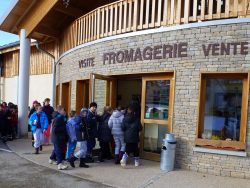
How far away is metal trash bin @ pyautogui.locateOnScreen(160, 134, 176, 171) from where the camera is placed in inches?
324

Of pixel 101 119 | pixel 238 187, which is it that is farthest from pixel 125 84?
pixel 238 187

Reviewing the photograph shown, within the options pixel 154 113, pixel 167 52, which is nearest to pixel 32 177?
pixel 154 113

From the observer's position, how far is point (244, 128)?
770 centimetres

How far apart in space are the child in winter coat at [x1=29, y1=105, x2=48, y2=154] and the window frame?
476cm

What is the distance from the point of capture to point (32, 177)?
24.7 feet

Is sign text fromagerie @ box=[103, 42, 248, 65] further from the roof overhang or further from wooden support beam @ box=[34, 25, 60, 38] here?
wooden support beam @ box=[34, 25, 60, 38]

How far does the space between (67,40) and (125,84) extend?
3.57m

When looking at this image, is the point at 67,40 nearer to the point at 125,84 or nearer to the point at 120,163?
the point at 125,84

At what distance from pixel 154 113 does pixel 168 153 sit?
1444 mm

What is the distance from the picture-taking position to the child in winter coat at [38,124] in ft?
33.8

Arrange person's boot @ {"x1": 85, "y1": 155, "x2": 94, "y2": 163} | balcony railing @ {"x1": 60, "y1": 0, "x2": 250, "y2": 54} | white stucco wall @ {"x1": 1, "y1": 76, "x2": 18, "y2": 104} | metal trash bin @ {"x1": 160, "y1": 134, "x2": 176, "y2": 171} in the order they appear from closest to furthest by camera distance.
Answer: balcony railing @ {"x1": 60, "y1": 0, "x2": 250, "y2": 54}
metal trash bin @ {"x1": 160, "y1": 134, "x2": 176, "y2": 171}
person's boot @ {"x1": 85, "y1": 155, "x2": 94, "y2": 163}
white stucco wall @ {"x1": 1, "y1": 76, "x2": 18, "y2": 104}

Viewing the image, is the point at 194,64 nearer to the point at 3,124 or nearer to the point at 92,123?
the point at 92,123

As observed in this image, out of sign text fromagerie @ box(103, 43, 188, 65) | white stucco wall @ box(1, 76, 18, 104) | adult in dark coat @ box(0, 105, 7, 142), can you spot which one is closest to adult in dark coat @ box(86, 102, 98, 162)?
sign text fromagerie @ box(103, 43, 188, 65)

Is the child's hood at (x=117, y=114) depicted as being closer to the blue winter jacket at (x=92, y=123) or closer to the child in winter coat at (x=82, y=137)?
the blue winter jacket at (x=92, y=123)
